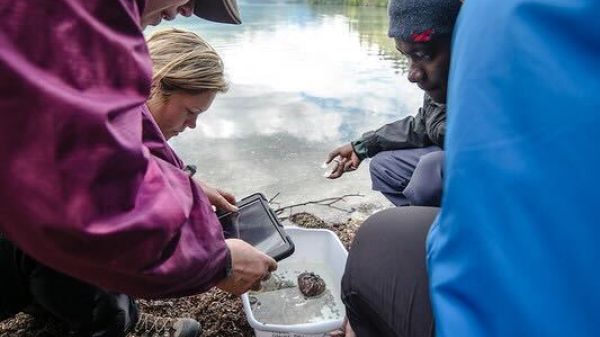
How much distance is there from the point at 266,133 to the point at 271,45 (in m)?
4.04

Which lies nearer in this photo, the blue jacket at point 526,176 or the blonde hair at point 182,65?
the blue jacket at point 526,176

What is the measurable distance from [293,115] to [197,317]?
2.42 m

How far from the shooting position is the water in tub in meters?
1.72

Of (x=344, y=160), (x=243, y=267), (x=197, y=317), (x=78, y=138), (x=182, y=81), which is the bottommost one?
(x=197, y=317)

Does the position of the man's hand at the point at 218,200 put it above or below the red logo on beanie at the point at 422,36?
below

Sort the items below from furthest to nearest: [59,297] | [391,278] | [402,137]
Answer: [402,137] < [59,297] < [391,278]

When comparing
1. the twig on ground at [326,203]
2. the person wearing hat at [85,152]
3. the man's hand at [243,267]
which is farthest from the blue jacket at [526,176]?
the twig on ground at [326,203]

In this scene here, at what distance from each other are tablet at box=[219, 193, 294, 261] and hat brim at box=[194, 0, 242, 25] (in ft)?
2.24

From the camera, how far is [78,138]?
0.56 metres

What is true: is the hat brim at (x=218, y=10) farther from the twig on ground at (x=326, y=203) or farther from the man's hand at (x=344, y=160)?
the twig on ground at (x=326, y=203)

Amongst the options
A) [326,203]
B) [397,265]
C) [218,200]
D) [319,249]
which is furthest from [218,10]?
[326,203]

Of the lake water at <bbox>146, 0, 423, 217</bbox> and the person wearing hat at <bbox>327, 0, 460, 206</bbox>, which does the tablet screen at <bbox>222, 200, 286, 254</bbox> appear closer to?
the person wearing hat at <bbox>327, 0, 460, 206</bbox>

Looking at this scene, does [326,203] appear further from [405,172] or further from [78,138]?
[78,138]

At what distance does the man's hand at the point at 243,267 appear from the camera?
1069 mm
